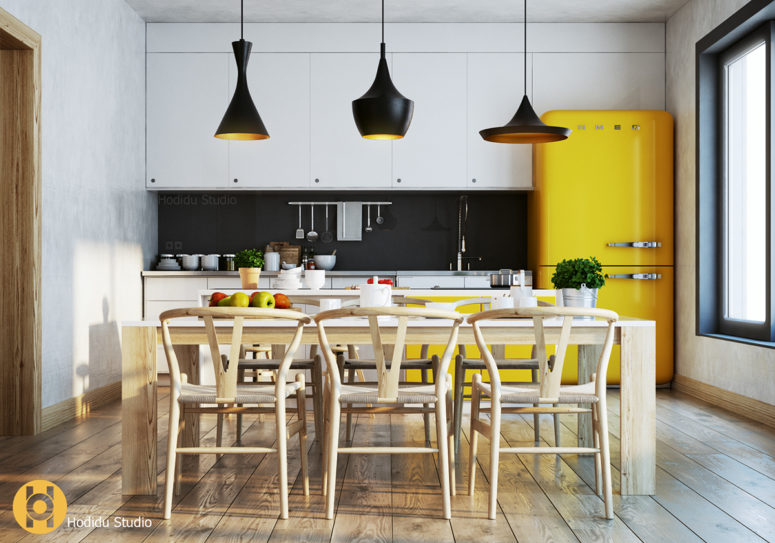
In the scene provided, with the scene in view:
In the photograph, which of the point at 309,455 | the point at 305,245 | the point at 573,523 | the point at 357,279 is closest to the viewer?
the point at 573,523

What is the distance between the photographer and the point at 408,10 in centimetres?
546

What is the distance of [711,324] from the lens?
503cm

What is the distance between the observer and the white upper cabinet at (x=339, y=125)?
5.70 meters

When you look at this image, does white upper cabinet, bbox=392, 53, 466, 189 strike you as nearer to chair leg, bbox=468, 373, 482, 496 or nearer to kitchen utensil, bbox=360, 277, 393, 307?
kitchen utensil, bbox=360, 277, 393, 307

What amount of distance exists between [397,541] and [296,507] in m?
0.48

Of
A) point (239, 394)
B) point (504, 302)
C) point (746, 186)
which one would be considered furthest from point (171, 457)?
point (746, 186)

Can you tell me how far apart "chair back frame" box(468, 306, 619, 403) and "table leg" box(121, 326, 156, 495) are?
1.17 m

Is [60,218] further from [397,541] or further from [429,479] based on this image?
[397,541]

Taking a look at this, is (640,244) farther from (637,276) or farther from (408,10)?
(408,10)

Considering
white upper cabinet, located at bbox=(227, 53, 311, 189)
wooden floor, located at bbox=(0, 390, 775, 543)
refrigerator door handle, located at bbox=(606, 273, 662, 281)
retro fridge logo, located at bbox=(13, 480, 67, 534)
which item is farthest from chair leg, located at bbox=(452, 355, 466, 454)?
white upper cabinet, located at bbox=(227, 53, 311, 189)

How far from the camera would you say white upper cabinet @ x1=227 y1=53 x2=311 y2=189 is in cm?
570

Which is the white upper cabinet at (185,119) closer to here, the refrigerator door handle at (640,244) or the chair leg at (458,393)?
the refrigerator door handle at (640,244)

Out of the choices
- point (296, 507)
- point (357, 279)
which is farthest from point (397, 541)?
point (357, 279)

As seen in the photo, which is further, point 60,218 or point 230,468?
point 60,218
